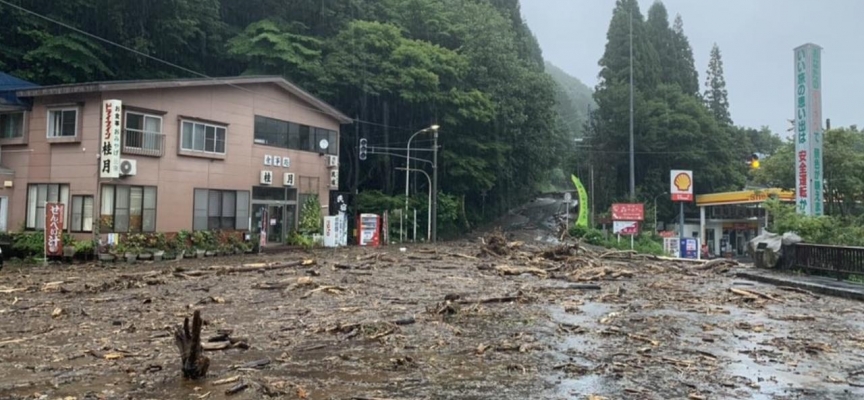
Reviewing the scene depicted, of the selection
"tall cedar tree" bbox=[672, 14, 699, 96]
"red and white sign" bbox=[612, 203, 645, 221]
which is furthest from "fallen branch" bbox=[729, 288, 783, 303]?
"tall cedar tree" bbox=[672, 14, 699, 96]

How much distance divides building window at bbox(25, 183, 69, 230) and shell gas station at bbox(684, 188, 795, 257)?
135ft

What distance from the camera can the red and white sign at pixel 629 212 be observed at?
1390 inches

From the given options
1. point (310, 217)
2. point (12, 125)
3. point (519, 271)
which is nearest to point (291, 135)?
point (310, 217)

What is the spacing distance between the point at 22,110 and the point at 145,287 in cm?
1298

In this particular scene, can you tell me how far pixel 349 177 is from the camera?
117 feet

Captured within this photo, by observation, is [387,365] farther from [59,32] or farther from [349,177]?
[349,177]

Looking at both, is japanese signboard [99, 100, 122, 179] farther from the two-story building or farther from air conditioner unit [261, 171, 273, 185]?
air conditioner unit [261, 171, 273, 185]

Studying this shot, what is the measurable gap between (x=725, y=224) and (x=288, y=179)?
37103 mm

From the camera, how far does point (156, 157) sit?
20.9 metres

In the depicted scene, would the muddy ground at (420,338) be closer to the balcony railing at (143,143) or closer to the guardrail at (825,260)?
the guardrail at (825,260)

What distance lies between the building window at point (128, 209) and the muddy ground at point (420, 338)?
5193mm

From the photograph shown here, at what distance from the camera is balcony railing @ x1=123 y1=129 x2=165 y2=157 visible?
20.0 meters

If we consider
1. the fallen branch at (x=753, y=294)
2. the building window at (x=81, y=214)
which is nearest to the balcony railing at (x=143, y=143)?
the building window at (x=81, y=214)

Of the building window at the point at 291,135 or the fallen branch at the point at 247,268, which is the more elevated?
the building window at the point at 291,135
